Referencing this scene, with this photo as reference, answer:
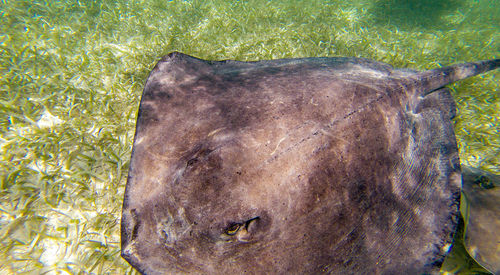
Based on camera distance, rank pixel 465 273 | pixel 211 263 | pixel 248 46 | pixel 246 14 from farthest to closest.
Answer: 1. pixel 246 14
2. pixel 248 46
3. pixel 465 273
4. pixel 211 263

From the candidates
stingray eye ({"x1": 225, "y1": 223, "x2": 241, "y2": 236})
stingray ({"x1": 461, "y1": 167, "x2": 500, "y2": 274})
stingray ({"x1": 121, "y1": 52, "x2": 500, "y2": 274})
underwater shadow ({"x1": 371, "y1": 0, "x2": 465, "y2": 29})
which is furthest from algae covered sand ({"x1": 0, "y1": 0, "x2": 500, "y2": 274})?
stingray eye ({"x1": 225, "y1": 223, "x2": 241, "y2": 236})

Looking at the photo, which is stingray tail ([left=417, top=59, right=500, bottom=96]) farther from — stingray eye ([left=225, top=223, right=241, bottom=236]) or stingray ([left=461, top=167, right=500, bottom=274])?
stingray eye ([left=225, top=223, right=241, bottom=236])

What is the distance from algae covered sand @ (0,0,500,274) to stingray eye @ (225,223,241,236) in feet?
6.08

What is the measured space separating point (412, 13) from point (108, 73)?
13.5 metres

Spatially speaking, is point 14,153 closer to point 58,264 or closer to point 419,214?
point 58,264

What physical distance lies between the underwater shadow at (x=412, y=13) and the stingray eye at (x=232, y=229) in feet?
37.0

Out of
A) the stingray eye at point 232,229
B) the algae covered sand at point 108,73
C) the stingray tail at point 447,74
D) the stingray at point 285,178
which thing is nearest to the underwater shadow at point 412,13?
the algae covered sand at point 108,73

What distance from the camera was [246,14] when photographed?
8102 mm

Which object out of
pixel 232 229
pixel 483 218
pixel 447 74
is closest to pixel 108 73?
pixel 232 229

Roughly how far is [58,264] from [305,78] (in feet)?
13.2

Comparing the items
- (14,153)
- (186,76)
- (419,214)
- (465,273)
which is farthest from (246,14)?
(465,273)

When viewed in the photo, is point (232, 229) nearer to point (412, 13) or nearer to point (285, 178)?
point (285, 178)

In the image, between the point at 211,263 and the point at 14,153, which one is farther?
the point at 14,153

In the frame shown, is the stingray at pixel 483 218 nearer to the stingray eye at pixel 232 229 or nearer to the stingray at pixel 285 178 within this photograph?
the stingray at pixel 285 178
